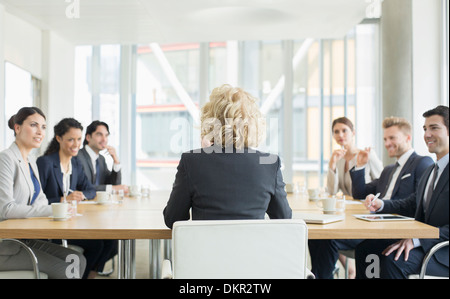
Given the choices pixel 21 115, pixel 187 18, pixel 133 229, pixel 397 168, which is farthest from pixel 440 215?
pixel 187 18

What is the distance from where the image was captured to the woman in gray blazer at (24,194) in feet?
7.80

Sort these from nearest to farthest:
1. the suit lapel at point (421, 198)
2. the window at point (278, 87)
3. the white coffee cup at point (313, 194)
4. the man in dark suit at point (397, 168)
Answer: the suit lapel at point (421, 198)
the man in dark suit at point (397, 168)
the white coffee cup at point (313, 194)
the window at point (278, 87)

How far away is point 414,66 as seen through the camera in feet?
13.6

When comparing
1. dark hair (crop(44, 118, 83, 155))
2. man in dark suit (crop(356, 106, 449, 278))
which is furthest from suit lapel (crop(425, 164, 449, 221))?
dark hair (crop(44, 118, 83, 155))

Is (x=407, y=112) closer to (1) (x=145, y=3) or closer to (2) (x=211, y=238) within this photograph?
(1) (x=145, y=3)

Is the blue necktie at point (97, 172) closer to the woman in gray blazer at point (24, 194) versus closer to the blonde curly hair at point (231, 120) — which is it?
the woman in gray blazer at point (24, 194)

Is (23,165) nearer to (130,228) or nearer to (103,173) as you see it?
(130,228)

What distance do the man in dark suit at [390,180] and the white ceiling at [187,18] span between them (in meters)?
1.61

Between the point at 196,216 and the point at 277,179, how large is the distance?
370 mm

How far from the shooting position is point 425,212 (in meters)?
2.52

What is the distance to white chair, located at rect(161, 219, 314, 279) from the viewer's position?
1.59 meters

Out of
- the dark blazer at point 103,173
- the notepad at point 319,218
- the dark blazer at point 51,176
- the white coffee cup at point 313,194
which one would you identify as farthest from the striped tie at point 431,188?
the dark blazer at point 103,173

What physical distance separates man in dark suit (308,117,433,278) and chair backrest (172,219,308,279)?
1.61 meters
